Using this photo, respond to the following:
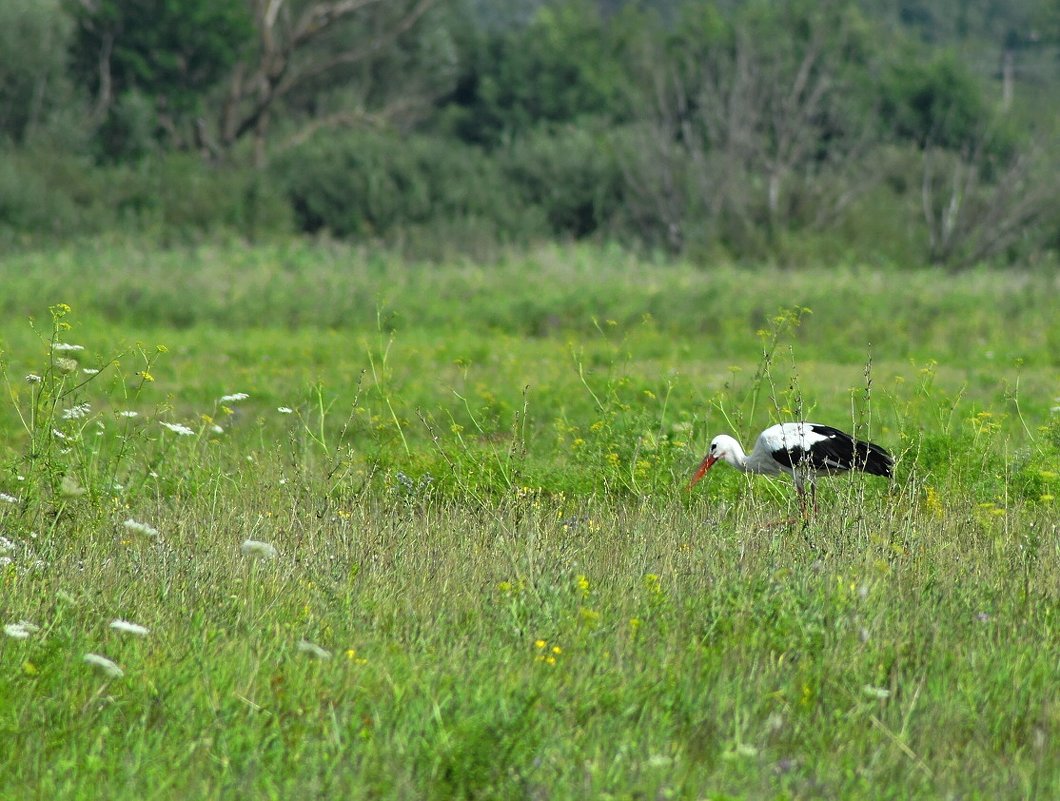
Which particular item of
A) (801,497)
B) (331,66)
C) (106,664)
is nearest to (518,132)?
(331,66)

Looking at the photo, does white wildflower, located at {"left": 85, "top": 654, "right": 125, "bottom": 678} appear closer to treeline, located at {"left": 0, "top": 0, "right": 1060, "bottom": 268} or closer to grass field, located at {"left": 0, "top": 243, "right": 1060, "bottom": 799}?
grass field, located at {"left": 0, "top": 243, "right": 1060, "bottom": 799}

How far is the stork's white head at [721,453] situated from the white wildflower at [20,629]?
12.3 ft

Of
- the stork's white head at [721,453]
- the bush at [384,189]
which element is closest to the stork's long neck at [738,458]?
the stork's white head at [721,453]

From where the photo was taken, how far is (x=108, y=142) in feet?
122

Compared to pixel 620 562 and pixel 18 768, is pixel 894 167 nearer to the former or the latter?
pixel 620 562

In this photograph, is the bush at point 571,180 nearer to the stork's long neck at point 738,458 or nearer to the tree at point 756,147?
the tree at point 756,147

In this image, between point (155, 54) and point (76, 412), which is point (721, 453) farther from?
point (155, 54)

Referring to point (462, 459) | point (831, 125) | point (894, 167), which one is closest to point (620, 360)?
point (462, 459)

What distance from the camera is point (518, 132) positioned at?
43406 mm

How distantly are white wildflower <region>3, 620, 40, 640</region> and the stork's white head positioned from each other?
375cm

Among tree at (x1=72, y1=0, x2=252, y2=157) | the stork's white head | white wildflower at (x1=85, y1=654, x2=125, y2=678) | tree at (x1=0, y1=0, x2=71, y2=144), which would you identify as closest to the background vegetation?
white wildflower at (x1=85, y1=654, x2=125, y2=678)

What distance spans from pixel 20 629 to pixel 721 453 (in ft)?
13.3

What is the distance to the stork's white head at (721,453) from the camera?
7.46 m

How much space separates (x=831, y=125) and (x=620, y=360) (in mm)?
20518
